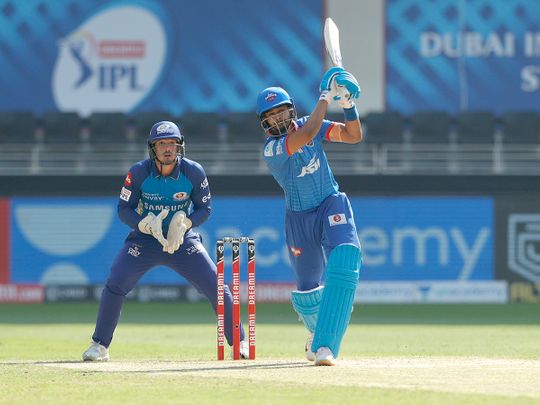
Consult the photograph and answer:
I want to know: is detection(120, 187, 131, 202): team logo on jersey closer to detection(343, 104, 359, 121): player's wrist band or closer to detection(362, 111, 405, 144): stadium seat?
detection(343, 104, 359, 121): player's wrist band

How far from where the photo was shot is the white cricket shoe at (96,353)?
11.0 m

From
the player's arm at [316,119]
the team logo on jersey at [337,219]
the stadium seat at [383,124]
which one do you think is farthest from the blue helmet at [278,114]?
the stadium seat at [383,124]

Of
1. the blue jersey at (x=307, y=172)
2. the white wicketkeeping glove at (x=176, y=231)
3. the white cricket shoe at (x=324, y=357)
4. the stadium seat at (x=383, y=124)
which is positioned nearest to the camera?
the white cricket shoe at (x=324, y=357)

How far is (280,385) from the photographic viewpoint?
8609mm

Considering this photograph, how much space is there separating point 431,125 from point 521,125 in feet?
6.02

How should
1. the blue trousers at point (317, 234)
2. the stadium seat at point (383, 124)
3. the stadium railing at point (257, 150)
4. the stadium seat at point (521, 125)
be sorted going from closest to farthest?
the blue trousers at point (317, 234), the stadium railing at point (257, 150), the stadium seat at point (383, 124), the stadium seat at point (521, 125)

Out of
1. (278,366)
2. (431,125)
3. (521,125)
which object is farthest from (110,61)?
(278,366)

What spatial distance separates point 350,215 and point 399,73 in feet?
60.5

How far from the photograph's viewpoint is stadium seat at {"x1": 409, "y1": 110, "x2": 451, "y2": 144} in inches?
1037

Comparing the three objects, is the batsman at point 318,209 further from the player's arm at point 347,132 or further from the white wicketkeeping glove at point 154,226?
the white wicketkeeping glove at point 154,226

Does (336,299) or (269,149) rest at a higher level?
(269,149)

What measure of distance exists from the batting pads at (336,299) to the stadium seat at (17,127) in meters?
17.3

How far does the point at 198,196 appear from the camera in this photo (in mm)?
11117

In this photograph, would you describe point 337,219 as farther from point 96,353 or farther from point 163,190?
point 96,353
